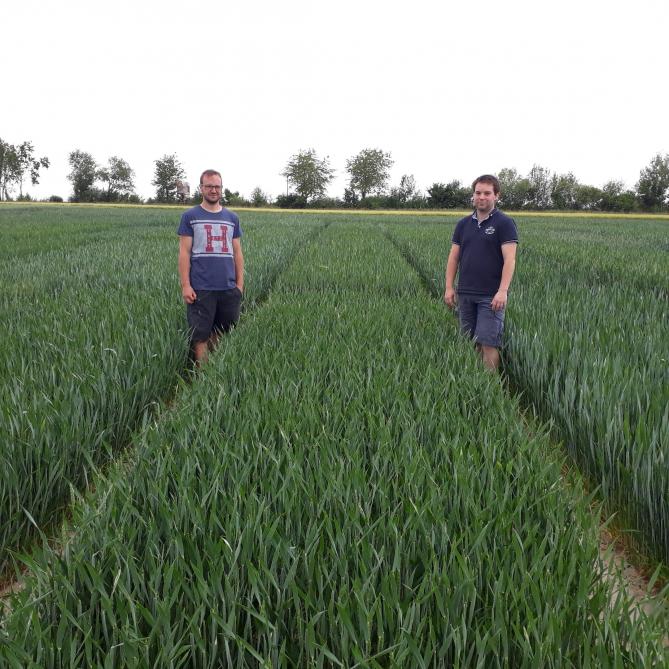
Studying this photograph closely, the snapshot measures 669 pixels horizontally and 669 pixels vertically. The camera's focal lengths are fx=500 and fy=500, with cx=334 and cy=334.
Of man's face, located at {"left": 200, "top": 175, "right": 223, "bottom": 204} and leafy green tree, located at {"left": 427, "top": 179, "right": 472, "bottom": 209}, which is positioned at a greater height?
leafy green tree, located at {"left": 427, "top": 179, "right": 472, "bottom": 209}

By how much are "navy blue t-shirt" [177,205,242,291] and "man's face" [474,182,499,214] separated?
6.02 ft

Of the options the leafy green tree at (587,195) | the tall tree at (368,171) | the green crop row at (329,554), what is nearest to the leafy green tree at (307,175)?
the tall tree at (368,171)

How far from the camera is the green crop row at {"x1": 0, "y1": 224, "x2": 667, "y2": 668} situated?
1.02 m

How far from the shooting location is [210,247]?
12.4 feet

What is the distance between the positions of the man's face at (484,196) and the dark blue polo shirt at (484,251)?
→ 0.13 m

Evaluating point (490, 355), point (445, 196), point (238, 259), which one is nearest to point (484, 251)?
point (490, 355)

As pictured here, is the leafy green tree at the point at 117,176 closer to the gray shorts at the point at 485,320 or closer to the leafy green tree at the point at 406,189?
the leafy green tree at the point at 406,189

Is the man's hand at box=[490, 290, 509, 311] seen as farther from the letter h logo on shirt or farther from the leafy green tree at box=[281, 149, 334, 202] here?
the leafy green tree at box=[281, 149, 334, 202]

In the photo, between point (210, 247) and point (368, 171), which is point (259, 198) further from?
point (210, 247)

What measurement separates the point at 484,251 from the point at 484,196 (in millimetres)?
418

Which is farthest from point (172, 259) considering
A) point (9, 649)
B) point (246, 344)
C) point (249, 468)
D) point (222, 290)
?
point (9, 649)

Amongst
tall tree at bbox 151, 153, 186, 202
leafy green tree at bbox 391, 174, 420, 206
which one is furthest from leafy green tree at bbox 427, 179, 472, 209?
tall tree at bbox 151, 153, 186, 202

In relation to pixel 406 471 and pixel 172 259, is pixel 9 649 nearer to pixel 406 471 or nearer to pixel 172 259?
pixel 406 471

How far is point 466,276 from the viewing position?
376 cm
